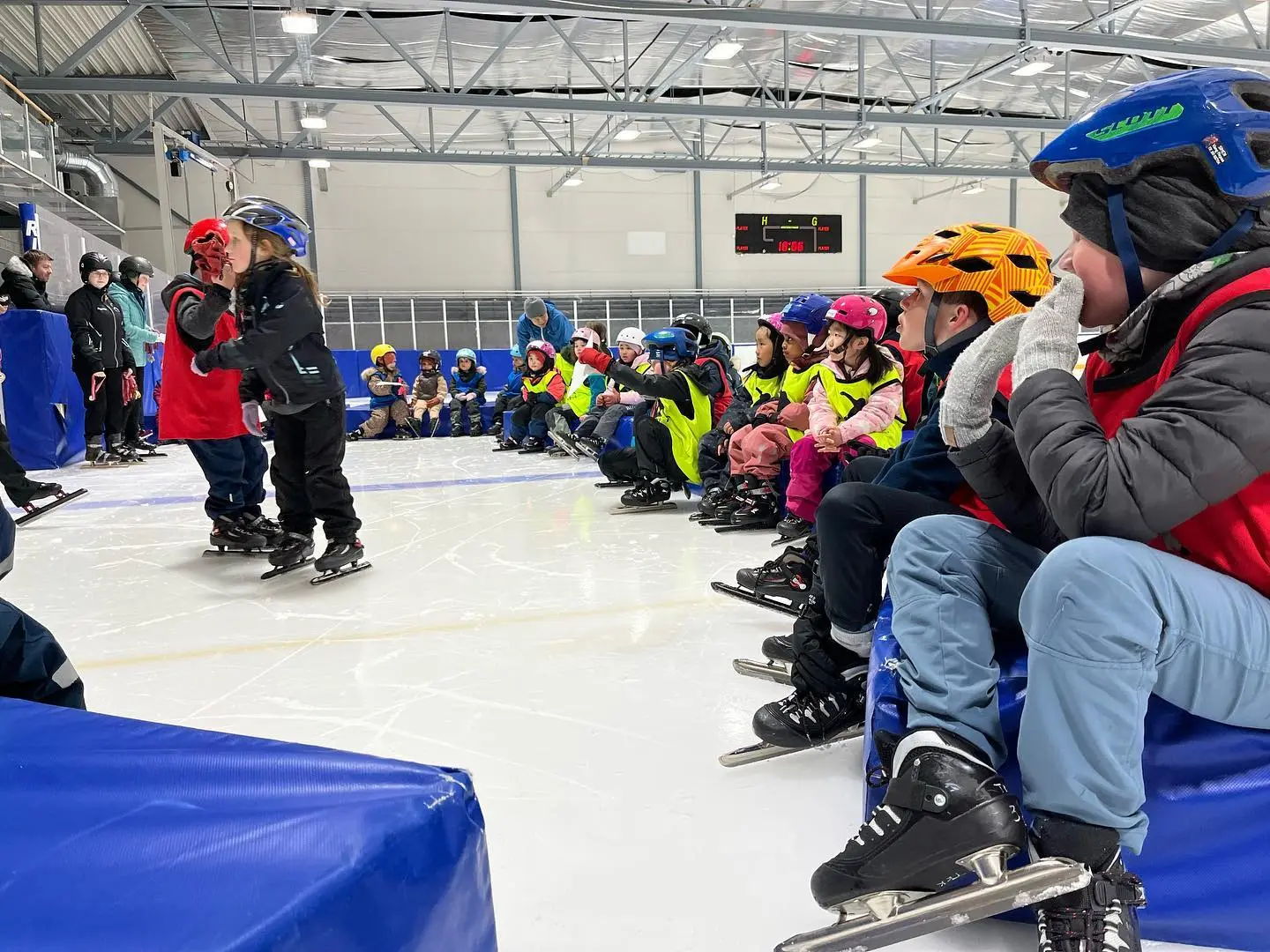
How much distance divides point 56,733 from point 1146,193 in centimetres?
156

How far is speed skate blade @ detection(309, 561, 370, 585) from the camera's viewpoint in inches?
140

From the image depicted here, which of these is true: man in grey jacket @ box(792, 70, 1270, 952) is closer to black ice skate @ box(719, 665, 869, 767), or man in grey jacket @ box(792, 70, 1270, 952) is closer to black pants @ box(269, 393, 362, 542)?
black ice skate @ box(719, 665, 869, 767)

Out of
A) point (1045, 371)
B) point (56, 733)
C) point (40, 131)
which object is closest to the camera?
point (56, 733)

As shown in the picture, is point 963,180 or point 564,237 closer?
point 564,237

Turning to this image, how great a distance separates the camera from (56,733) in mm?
851

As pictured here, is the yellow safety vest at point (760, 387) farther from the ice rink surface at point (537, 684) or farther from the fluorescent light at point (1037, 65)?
the fluorescent light at point (1037, 65)

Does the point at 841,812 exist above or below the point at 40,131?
below

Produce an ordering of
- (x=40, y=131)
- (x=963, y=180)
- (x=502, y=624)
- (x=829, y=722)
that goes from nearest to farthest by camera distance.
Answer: (x=829, y=722) < (x=502, y=624) < (x=40, y=131) < (x=963, y=180)

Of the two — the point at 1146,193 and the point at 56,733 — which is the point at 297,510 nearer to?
the point at 56,733

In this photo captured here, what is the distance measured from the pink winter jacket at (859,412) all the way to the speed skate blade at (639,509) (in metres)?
1.65

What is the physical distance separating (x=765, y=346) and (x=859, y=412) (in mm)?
1313

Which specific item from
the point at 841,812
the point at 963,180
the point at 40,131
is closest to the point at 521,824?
the point at 841,812

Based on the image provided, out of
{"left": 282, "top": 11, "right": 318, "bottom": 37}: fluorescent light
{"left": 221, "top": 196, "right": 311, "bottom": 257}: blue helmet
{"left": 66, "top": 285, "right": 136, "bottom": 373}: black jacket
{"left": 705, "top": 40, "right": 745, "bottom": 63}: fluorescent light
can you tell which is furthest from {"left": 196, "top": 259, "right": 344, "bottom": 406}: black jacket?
{"left": 705, "top": 40, "right": 745, "bottom": 63}: fluorescent light

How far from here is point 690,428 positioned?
521cm
